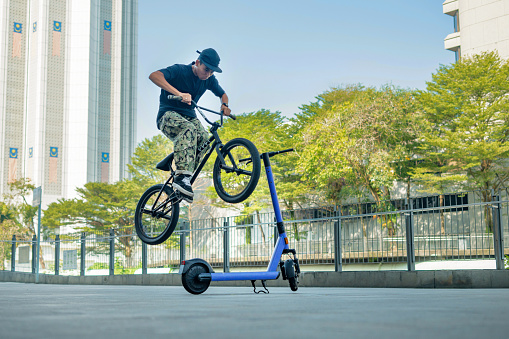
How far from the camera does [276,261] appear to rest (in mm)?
5629

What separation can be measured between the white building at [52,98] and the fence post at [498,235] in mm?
70134

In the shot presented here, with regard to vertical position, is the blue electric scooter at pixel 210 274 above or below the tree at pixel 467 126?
below

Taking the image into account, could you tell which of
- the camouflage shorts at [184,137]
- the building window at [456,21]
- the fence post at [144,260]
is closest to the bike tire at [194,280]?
the camouflage shorts at [184,137]

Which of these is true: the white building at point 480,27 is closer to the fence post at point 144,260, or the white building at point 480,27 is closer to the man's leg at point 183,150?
the fence post at point 144,260

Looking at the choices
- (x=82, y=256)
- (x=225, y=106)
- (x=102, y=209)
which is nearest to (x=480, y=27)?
(x=102, y=209)

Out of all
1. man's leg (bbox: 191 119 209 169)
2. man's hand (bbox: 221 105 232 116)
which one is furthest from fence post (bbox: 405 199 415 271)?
man's leg (bbox: 191 119 209 169)

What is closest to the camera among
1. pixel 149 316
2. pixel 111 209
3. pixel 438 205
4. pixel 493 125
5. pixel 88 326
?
pixel 88 326

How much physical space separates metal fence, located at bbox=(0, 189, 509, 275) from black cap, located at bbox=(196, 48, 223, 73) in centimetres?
439

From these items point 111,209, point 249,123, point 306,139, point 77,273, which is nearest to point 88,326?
point 77,273

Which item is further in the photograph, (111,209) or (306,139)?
(111,209)

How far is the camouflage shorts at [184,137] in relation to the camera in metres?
6.14

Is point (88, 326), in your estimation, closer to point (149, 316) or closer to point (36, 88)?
point (149, 316)

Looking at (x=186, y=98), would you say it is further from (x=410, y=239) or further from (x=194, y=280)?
(x=410, y=239)

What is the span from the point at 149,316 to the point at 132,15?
8774 cm
